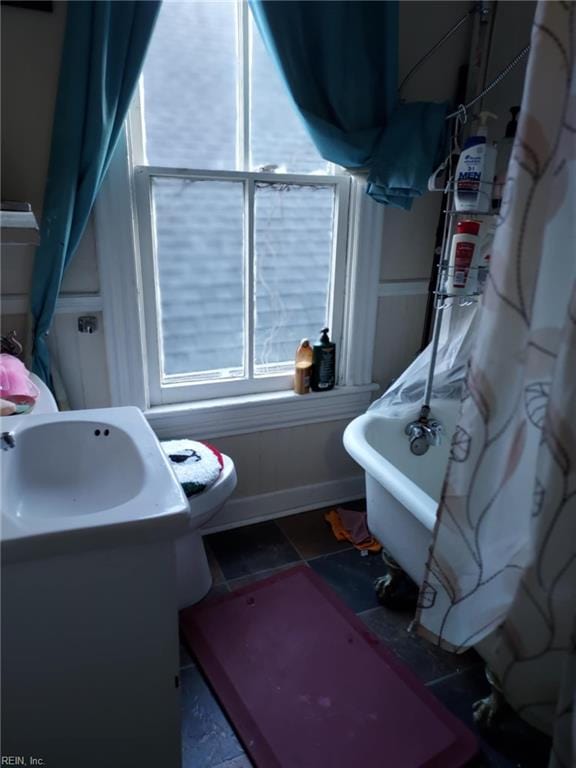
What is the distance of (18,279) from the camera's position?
1439 mm

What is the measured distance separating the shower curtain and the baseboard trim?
1.11 metres

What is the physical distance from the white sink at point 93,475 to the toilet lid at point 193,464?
0.34 m

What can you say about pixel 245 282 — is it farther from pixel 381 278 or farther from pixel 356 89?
pixel 356 89

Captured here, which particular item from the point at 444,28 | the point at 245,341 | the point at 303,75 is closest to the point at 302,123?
the point at 303,75

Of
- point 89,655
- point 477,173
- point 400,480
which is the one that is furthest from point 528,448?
point 477,173

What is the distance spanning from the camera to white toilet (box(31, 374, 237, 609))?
1.43 metres

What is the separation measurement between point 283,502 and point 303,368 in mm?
596

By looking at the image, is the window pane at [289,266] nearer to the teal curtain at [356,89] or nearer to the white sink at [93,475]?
the teal curtain at [356,89]

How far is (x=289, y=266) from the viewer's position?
1.86 metres

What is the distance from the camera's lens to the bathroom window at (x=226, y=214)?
1523mm

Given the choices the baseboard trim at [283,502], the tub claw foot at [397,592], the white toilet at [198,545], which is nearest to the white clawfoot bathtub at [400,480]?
the tub claw foot at [397,592]

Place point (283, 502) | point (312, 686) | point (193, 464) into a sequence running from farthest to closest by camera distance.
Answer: point (283, 502) < point (193, 464) < point (312, 686)

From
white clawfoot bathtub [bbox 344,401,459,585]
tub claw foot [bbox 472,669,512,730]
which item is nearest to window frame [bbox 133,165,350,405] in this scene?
white clawfoot bathtub [bbox 344,401,459,585]

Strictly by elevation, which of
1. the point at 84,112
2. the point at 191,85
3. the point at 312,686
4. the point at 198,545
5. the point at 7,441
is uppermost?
the point at 191,85
